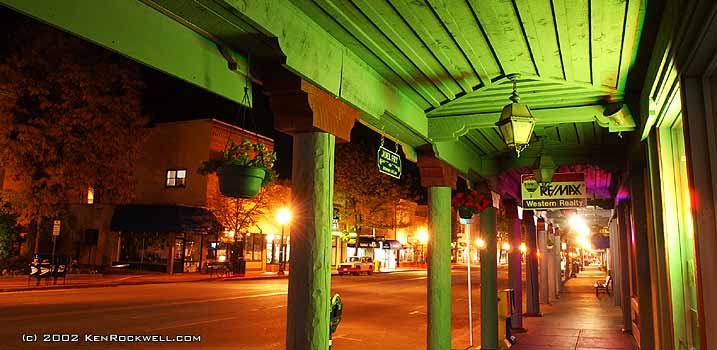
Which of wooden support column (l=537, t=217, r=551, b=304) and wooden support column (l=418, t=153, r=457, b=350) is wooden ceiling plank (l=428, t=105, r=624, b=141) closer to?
wooden support column (l=418, t=153, r=457, b=350)

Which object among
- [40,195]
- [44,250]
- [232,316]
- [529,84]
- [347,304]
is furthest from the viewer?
[44,250]

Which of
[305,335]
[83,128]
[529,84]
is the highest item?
[83,128]

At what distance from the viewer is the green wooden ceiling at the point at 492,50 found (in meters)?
4.07

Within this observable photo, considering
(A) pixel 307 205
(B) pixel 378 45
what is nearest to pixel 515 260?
(B) pixel 378 45

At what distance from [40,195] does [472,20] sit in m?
26.9

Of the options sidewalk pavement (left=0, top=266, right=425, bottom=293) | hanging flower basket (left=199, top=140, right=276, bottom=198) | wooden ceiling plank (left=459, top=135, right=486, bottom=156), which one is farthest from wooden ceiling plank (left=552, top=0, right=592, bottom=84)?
sidewalk pavement (left=0, top=266, right=425, bottom=293)

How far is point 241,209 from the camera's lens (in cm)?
3177

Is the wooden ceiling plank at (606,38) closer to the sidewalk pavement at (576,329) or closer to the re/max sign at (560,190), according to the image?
the re/max sign at (560,190)

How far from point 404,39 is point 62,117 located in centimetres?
2482

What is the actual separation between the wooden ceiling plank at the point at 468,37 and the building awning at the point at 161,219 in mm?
26972

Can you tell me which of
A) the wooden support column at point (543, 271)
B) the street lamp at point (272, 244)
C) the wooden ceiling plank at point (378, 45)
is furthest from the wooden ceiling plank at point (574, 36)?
the street lamp at point (272, 244)

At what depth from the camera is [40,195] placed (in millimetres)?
25719

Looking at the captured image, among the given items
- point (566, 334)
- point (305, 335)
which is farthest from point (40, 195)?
point (305, 335)

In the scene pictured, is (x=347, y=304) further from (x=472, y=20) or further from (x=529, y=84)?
(x=472, y=20)
